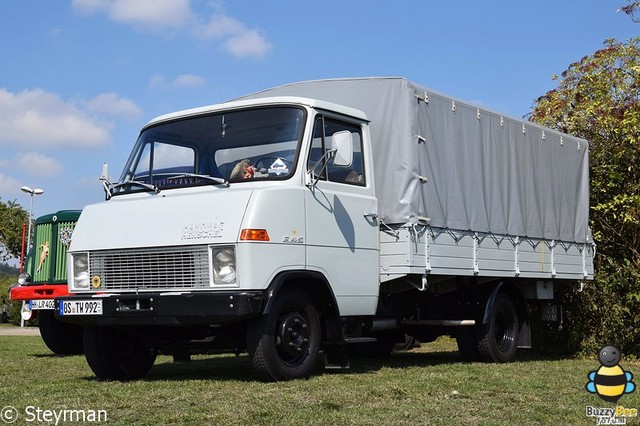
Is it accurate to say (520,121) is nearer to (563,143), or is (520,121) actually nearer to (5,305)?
(563,143)

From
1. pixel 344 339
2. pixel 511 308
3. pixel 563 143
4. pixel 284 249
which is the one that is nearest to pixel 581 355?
pixel 511 308

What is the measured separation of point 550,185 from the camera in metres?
12.8

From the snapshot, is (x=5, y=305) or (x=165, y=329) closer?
(x=165, y=329)

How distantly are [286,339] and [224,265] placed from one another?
927mm

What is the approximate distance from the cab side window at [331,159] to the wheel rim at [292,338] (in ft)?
4.50

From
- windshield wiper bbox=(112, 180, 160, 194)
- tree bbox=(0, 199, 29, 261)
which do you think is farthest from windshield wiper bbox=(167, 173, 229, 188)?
tree bbox=(0, 199, 29, 261)

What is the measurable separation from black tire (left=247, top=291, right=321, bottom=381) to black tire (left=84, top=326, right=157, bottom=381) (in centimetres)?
152

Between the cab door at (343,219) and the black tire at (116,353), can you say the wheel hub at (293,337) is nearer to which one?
the cab door at (343,219)

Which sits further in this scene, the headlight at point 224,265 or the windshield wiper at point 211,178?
the windshield wiper at point 211,178

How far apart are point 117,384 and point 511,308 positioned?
17.7 feet

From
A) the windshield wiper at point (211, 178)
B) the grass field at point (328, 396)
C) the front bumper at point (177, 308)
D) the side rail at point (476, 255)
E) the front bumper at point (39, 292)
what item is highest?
the windshield wiper at point (211, 178)

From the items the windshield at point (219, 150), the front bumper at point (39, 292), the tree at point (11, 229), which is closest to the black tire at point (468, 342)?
the windshield at point (219, 150)

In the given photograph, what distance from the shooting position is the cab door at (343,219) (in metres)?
8.59

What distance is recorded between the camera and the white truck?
26.2 ft
